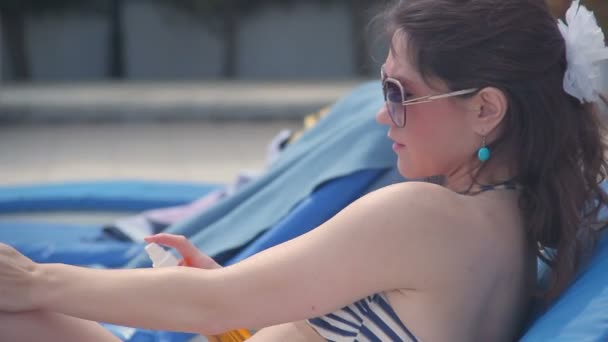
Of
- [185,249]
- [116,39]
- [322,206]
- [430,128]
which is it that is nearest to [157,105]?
[116,39]

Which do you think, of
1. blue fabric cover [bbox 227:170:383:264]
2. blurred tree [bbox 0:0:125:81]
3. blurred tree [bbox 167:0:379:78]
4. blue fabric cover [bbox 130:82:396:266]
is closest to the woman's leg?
blue fabric cover [bbox 227:170:383:264]

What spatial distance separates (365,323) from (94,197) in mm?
3156

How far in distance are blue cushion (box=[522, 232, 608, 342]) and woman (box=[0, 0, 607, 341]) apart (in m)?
0.06

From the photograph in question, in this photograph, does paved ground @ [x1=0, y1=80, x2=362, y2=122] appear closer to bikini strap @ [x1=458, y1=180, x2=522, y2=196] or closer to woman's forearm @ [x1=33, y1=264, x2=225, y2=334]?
bikini strap @ [x1=458, y1=180, x2=522, y2=196]

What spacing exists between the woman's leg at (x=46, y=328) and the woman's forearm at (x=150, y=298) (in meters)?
0.16

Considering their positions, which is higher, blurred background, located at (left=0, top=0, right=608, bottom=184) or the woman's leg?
the woman's leg

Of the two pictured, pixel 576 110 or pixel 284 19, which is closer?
pixel 576 110

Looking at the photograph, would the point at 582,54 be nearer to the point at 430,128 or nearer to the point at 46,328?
the point at 430,128

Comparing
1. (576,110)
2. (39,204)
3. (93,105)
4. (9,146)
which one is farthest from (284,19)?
(576,110)

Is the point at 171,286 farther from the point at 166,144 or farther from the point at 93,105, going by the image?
the point at 93,105

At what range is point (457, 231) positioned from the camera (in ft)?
5.43

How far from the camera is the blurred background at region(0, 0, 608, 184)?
31.5 feet

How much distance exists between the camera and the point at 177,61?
11297mm

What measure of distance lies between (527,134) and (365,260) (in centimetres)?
40
